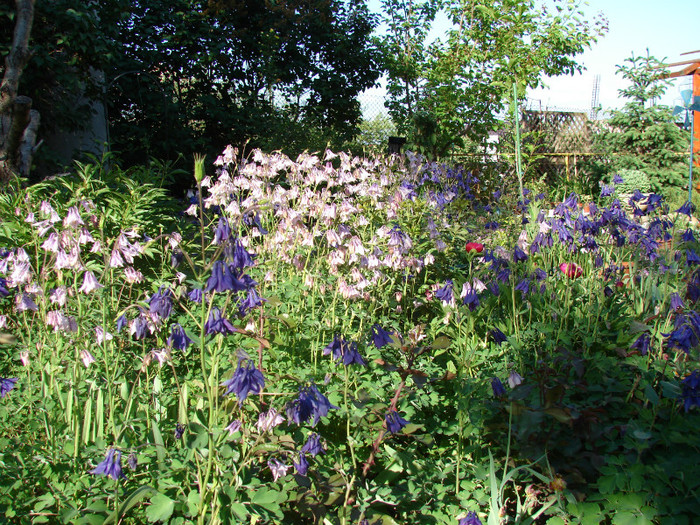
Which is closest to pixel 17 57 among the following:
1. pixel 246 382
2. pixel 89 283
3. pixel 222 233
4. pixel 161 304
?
pixel 89 283

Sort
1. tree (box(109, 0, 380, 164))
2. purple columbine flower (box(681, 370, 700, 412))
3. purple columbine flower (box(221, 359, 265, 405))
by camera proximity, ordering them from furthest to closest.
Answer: tree (box(109, 0, 380, 164))
purple columbine flower (box(681, 370, 700, 412))
purple columbine flower (box(221, 359, 265, 405))

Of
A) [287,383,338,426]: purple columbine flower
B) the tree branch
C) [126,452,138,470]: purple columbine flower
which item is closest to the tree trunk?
the tree branch

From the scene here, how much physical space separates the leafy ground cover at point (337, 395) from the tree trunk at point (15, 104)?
146cm

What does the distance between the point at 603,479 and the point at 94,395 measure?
→ 5.97ft

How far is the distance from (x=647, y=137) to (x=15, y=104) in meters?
10.5

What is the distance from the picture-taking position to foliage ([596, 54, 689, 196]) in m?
9.73

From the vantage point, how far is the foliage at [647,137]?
31.9 feet

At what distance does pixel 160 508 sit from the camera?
1388 millimetres

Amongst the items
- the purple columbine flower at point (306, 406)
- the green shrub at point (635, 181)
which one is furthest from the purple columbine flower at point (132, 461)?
the green shrub at point (635, 181)

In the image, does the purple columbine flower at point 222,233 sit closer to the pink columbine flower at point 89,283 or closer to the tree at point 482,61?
the pink columbine flower at point 89,283

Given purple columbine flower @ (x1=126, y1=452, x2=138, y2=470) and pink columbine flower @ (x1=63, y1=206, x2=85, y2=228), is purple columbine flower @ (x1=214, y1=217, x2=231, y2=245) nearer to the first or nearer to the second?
purple columbine flower @ (x1=126, y1=452, x2=138, y2=470)

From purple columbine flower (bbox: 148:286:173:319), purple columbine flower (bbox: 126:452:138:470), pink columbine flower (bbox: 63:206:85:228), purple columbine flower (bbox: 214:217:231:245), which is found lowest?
purple columbine flower (bbox: 126:452:138:470)

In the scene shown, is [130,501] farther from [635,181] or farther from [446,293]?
[635,181]

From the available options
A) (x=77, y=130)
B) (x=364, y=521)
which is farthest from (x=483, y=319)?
(x=77, y=130)
